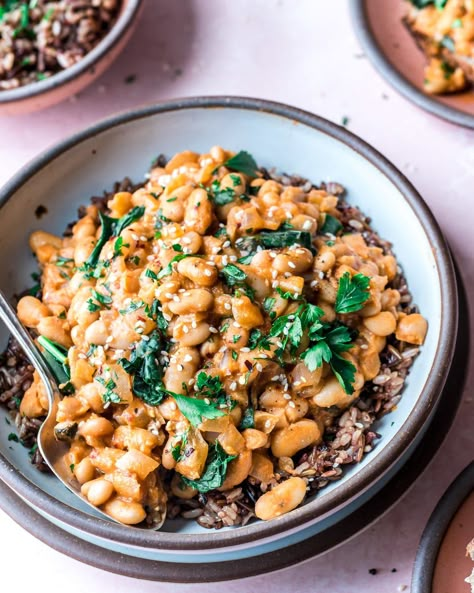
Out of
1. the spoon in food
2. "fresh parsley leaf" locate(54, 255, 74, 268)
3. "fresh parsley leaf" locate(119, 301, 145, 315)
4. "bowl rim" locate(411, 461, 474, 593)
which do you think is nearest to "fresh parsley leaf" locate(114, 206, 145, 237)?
"fresh parsley leaf" locate(54, 255, 74, 268)

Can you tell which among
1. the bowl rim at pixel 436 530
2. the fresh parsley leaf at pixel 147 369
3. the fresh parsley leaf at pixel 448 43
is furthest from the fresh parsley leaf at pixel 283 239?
the fresh parsley leaf at pixel 448 43

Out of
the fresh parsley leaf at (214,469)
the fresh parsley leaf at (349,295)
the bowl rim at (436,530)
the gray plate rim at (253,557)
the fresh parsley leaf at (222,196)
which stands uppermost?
the fresh parsley leaf at (222,196)

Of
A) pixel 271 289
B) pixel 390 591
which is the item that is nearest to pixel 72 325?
pixel 271 289

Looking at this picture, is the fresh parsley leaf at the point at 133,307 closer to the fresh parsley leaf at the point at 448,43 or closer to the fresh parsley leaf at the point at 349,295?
the fresh parsley leaf at the point at 349,295

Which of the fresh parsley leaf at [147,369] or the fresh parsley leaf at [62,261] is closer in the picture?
the fresh parsley leaf at [147,369]

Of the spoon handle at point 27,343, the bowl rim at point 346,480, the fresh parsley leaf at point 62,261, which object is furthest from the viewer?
the fresh parsley leaf at point 62,261
